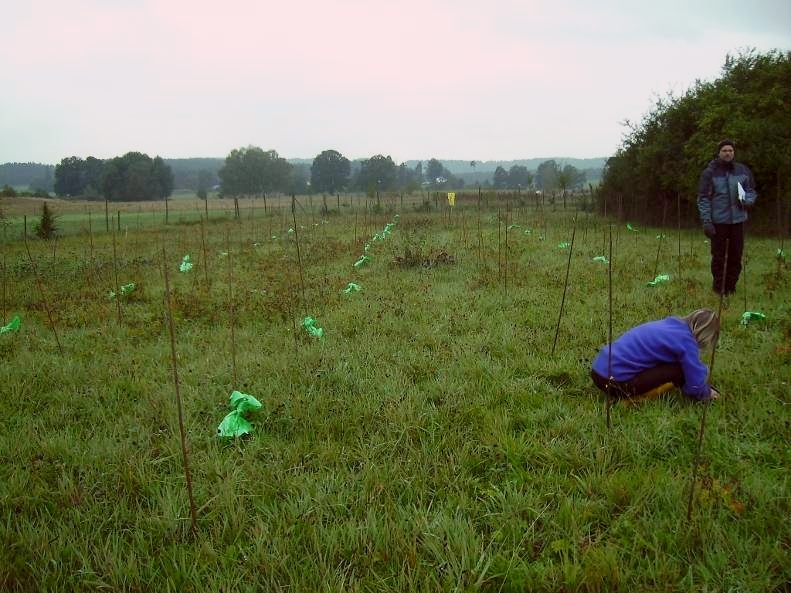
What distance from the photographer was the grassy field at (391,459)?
191 centimetres

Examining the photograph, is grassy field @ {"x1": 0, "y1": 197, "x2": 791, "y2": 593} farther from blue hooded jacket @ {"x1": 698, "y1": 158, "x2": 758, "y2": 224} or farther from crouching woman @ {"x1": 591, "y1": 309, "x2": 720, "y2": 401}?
blue hooded jacket @ {"x1": 698, "y1": 158, "x2": 758, "y2": 224}

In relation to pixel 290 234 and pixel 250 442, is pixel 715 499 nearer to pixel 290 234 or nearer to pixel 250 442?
pixel 250 442

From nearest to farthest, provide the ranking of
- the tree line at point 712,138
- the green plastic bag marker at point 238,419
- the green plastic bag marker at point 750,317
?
the green plastic bag marker at point 238,419
the green plastic bag marker at point 750,317
the tree line at point 712,138

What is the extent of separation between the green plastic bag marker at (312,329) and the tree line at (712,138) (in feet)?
21.7

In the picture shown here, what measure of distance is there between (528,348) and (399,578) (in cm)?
272

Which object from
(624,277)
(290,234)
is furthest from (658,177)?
(290,234)

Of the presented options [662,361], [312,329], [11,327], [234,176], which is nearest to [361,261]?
[312,329]

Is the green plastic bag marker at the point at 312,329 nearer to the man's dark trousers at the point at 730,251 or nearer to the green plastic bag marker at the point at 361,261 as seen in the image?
the green plastic bag marker at the point at 361,261

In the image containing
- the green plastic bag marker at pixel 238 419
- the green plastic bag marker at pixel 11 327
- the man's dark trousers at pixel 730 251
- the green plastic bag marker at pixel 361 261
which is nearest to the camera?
the green plastic bag marker at pixel 238 419

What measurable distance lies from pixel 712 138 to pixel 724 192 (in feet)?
28.8

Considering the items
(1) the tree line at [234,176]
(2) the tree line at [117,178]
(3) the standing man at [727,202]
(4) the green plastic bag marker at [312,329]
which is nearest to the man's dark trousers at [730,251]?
(3) the standing man at [727,202]

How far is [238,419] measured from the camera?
2.98 m

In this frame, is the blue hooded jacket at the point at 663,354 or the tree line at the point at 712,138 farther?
the tree line at the point at 712,138

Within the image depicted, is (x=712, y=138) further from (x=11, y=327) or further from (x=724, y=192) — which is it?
(x=11, y=327)
